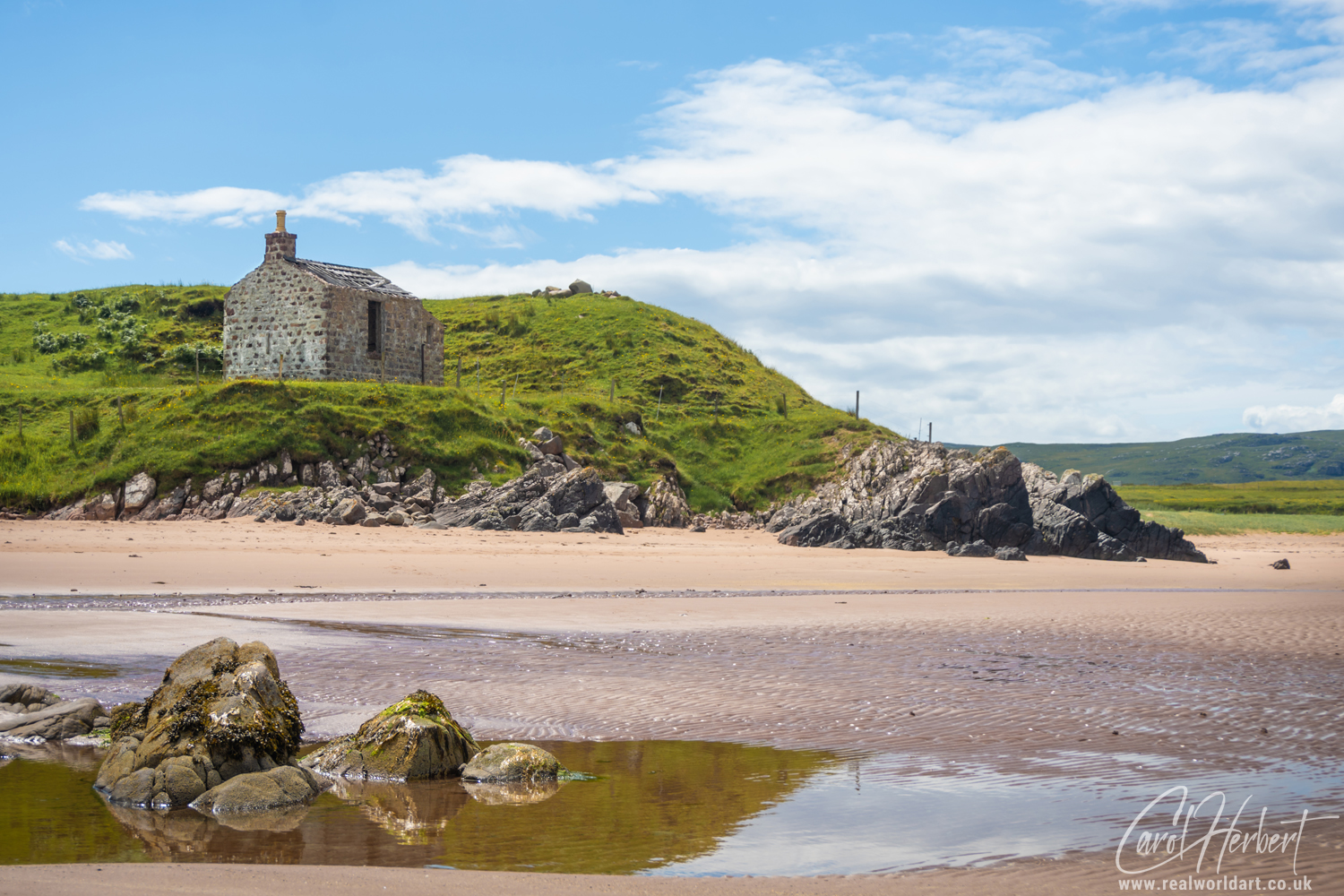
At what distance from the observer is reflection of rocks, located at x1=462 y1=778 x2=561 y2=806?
6.67 meters

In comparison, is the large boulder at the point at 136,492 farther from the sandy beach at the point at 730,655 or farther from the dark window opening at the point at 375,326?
the dark window opening at the point at 375,326

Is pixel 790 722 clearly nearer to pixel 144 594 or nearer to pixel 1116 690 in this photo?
pixel 1116 690

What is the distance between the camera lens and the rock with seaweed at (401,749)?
732 cm

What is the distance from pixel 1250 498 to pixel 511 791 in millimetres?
122843

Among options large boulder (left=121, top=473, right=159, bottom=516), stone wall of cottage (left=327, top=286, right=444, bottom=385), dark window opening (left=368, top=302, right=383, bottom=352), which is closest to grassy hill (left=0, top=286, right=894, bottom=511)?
large boulder (left=121, top=473, right=159, bottom=516)

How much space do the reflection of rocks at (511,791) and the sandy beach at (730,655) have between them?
1.44 meters

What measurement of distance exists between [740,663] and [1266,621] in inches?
413

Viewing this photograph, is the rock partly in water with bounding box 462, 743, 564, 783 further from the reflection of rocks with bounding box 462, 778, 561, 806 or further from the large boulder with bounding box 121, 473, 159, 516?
the large boulder with bounding box 121, 473, 159, 516

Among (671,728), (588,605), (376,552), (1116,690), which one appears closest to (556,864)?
(671,728)

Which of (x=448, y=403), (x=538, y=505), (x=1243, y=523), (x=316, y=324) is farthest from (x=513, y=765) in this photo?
(x=1243, y=523)

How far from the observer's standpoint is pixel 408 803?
663 centimetres

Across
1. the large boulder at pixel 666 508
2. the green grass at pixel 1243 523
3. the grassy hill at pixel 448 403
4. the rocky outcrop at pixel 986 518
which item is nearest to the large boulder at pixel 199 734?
the rocky outcrop at pixel 986 518

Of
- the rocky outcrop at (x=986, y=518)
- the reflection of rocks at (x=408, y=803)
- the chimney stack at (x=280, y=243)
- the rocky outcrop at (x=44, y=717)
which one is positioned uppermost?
the chimney stack at (x=280, y=243)

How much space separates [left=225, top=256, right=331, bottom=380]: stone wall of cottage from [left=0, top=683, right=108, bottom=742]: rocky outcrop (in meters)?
36.0
